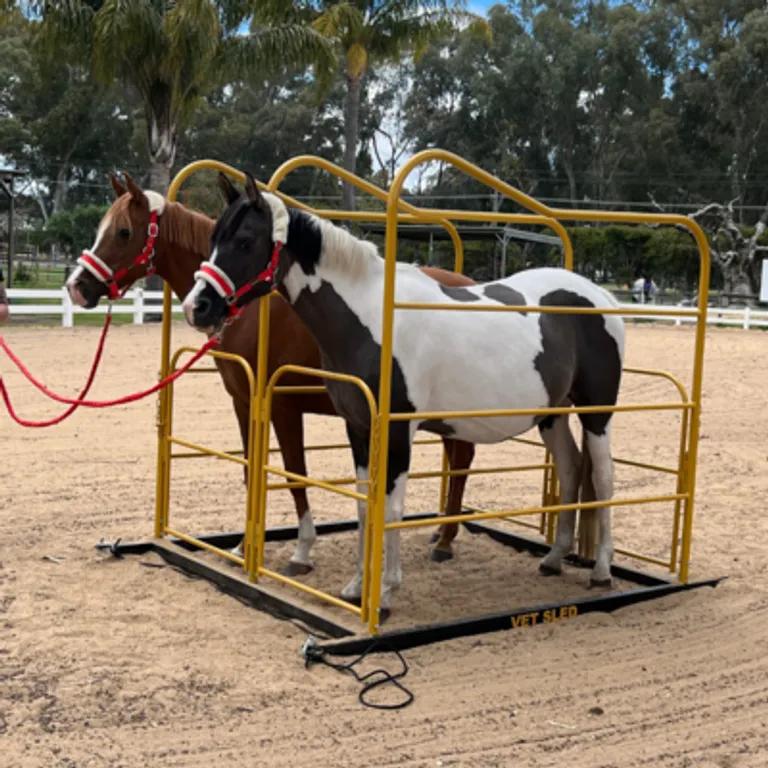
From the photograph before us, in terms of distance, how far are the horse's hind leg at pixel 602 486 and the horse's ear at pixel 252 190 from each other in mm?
2107

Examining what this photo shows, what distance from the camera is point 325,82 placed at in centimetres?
2195

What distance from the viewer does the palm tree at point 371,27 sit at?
22453 mm

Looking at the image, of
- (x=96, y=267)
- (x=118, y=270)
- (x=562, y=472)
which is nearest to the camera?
(x=96, y=267)

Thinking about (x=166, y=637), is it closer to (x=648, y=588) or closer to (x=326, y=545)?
(x=326, y=545)

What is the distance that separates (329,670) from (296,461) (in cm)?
150

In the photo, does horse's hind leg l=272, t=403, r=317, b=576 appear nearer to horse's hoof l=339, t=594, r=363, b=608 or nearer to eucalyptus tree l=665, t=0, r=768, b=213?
horse's hoof l=339, t=594, r=363, b=608

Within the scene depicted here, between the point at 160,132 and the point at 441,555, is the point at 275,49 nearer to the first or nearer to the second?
the point at 160,132

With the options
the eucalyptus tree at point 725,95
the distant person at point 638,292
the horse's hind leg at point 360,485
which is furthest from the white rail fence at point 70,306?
the eucalyptus tree at point 725,95

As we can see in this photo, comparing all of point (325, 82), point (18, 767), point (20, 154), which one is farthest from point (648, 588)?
point (20, 154)

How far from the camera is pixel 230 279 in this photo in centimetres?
402

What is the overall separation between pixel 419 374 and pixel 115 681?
173cm

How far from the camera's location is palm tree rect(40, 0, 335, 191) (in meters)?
19.0

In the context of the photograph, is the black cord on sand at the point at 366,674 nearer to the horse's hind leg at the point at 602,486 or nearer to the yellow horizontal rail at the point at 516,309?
the yellow horizontal rail at the point at 516,309

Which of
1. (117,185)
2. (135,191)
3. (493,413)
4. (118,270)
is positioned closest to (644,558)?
(493,413)
